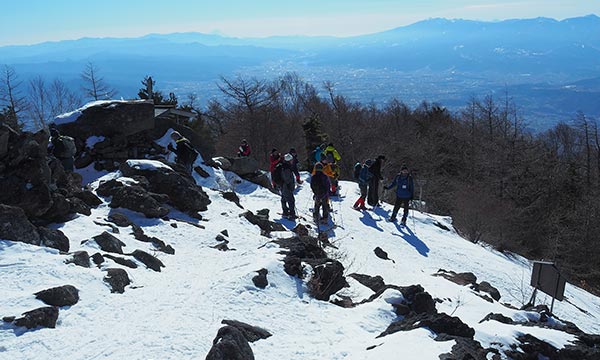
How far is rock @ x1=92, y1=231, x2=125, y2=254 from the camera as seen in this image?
29.7ft

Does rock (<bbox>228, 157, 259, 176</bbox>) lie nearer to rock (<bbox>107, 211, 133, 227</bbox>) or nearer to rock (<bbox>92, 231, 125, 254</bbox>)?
rock (<bbox>107, 211, 133, 227</bbox>)

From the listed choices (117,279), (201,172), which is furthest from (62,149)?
(117,279)

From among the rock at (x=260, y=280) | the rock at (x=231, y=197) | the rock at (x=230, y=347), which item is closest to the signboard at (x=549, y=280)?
the rock at (x=260, y=280)

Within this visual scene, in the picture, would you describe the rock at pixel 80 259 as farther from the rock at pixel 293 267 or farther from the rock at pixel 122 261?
the rock at pixel 293 267

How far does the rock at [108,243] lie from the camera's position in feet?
29.7

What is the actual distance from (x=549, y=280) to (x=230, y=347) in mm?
6328

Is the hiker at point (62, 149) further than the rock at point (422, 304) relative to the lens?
Yes

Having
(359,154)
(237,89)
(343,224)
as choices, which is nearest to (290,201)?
(343,224)

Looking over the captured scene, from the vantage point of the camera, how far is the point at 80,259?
Result: 26.0ft

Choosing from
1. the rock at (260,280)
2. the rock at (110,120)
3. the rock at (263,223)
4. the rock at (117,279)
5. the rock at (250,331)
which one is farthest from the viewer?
the rock at (110,120)

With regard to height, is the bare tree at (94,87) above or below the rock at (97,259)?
above

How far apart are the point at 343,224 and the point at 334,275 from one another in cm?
624

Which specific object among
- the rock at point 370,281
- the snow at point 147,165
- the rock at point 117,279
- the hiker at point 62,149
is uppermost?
the hiker at point 62,149

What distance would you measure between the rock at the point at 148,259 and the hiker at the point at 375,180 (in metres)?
9.64
